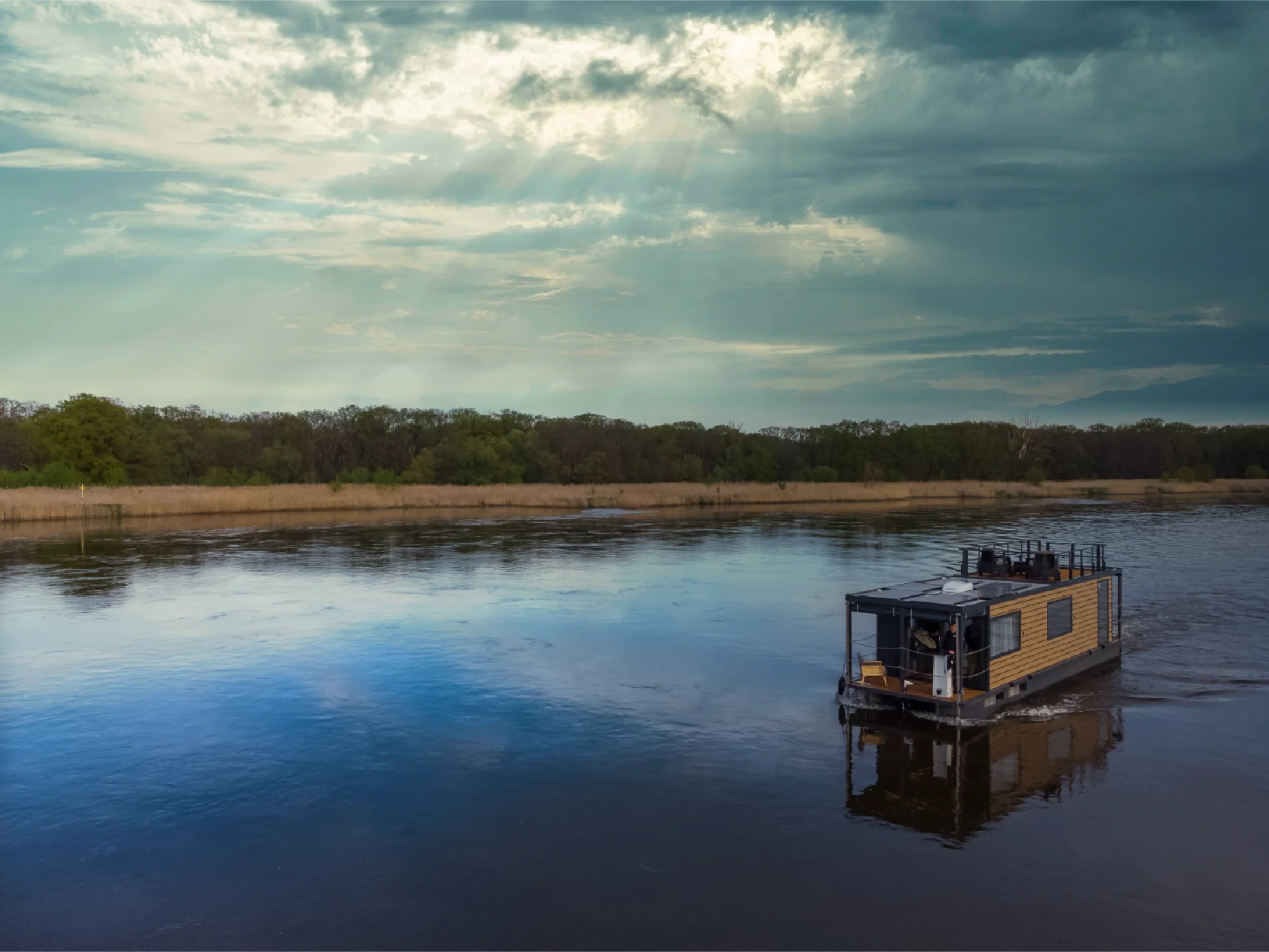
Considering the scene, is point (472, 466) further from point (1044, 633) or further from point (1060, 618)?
point (1044, 633)

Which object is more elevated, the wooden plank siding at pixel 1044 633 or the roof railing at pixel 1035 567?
the roof railing at pixel 1035 567

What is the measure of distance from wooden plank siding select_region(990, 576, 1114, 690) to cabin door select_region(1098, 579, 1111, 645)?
0.21m

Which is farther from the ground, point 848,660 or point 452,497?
point 452,497

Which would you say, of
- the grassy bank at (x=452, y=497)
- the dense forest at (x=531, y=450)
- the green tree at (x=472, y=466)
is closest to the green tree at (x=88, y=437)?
the dense forest at (x=531, y=450)

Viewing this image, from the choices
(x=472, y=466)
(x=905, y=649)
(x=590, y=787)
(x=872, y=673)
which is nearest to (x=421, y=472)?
(x=472, y=466)

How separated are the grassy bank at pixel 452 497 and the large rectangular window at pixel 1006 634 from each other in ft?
207

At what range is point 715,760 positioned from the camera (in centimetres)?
1744

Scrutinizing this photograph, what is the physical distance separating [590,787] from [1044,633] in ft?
39.0

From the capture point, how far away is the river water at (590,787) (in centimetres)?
1177

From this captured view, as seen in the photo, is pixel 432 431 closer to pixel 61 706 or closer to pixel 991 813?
pixel 61 706

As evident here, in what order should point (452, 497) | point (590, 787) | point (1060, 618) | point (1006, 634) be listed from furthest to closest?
point (452, 497)
point (1060, 618)
point (1006, 634)
point (590, 787)

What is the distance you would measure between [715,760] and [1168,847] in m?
7.16

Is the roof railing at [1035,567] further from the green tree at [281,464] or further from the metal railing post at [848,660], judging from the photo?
the green tree at [281,464]

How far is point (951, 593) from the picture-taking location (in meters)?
21.3
